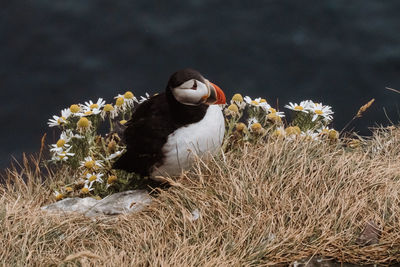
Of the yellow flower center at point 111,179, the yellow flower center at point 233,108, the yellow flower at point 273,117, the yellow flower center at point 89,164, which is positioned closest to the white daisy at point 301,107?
the yellow flower at point 273,117

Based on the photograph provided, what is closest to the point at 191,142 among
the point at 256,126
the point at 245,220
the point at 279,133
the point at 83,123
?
the point at 245,220

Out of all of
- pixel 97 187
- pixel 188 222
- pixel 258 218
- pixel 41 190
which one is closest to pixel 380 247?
pixel 258 218

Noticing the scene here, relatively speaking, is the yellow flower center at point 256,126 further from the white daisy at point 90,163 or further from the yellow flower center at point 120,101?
the white daisy at point 90,163

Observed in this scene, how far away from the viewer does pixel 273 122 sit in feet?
18.3

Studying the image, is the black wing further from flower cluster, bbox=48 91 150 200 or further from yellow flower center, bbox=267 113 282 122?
yellow flower center, bbox=267 113 282 122

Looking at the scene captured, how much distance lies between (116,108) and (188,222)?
1540 millimetres

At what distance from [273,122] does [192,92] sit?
112 centimetres

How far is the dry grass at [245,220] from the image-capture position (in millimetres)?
4332

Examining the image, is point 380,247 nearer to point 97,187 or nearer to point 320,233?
point 320,233

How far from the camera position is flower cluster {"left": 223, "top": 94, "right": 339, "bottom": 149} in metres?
5.44

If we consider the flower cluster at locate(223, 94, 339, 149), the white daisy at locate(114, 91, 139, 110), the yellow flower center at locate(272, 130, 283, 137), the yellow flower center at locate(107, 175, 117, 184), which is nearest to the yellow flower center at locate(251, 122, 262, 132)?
the flower cluster at locate(223, 94, 339, 149)

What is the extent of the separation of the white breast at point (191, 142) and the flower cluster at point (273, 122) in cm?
53

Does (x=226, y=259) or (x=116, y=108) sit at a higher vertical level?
(x=116, y=108)

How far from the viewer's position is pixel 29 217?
185 inches
